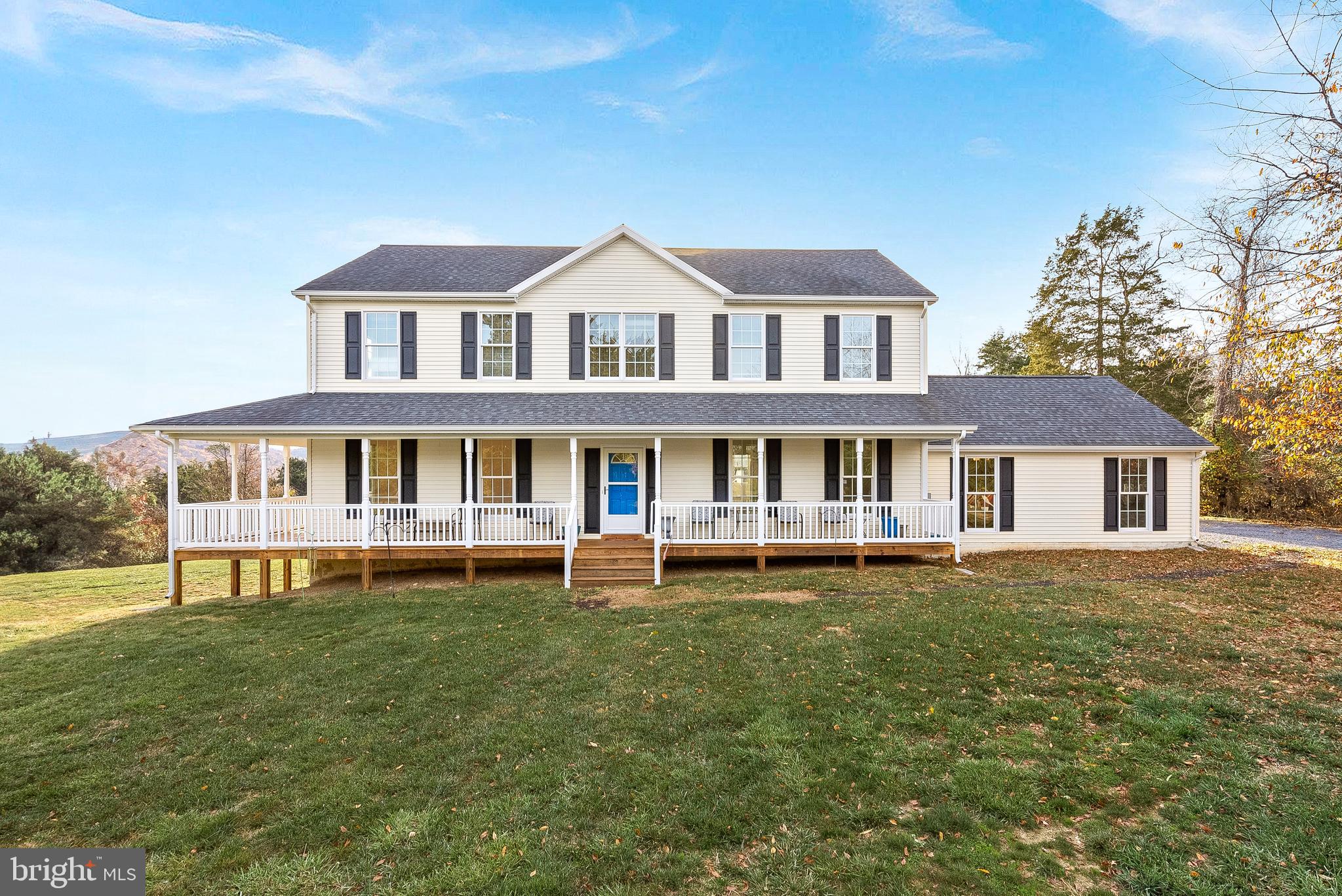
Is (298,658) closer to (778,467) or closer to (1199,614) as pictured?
(778,467)

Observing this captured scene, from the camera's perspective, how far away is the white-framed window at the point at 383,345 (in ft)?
44.5

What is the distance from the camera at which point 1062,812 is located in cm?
382

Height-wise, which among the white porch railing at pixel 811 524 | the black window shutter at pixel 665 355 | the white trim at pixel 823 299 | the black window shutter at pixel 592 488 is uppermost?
the white trim at pixel 823 299

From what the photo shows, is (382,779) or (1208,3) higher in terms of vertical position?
(1208,3)

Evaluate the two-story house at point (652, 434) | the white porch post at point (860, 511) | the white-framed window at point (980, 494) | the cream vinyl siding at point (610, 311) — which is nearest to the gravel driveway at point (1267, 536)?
the two-story house at point (652, 434)

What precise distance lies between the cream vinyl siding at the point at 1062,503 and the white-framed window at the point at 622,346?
834 cm

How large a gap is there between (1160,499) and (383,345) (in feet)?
71.1

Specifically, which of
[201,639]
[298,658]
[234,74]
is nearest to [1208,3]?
[298,658]

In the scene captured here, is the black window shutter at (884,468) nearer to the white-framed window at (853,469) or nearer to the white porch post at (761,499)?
the white-framed window at (853,469)

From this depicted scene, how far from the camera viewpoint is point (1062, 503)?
14.3 m

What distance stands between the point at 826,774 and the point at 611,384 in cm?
1089

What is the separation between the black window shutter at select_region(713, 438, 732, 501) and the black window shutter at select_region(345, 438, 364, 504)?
29.0ft

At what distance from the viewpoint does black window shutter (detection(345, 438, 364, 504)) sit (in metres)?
12.8

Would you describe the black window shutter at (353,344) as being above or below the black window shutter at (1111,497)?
above
